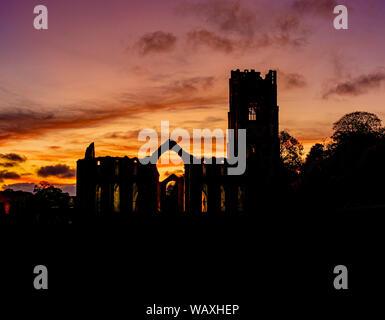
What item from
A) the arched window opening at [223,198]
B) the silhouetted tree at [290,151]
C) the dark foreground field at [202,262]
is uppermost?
the silhouetted tree at [290,151]

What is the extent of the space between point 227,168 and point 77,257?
1083cm

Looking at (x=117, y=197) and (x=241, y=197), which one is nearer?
(x=241, y=197)

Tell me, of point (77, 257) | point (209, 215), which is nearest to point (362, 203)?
→ point (209, 215)

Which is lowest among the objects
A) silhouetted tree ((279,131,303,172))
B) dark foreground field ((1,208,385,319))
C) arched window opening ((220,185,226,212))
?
dark foreground field ((1,208,385,319))

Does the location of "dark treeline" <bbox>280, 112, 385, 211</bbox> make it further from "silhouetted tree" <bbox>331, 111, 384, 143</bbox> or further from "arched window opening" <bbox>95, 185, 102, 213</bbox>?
"silhouetted tree" <bbox>331, 111, 384, 143</bbox>

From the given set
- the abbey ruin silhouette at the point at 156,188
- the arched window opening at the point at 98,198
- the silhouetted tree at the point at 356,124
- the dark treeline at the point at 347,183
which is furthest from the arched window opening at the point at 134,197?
the silhouetted tree at the point at 356,124

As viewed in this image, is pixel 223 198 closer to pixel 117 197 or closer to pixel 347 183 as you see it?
pixel 117 197

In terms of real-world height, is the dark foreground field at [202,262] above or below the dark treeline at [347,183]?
below

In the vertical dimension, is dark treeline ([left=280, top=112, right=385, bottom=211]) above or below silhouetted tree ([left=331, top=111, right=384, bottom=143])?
below

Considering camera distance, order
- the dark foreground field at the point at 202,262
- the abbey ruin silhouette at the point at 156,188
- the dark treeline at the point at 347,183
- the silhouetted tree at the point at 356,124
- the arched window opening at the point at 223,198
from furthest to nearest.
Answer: the silhouetted tree at the point at 356,124, the arched window opening at the point at 223,198, the abbey ruin silhouette at the point at 156,188, the dark treeline at the point at 347,183, the dark foreground field at the point at 202,262

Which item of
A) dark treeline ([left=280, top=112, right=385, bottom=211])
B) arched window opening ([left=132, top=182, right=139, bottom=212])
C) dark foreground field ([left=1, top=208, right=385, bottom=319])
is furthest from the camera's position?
arched window opening ([left=132, top=182, right=139, bottom=212])

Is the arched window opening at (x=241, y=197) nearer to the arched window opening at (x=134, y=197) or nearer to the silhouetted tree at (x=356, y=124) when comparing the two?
the arched window opening at (x=134, y=197)

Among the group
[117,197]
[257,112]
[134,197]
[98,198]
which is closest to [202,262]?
[134,197]

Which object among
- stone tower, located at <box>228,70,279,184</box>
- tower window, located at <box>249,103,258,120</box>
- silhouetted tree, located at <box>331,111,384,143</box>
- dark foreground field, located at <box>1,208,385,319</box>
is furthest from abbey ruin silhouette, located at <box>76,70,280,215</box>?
silhouetted tree, located at <box>331,111,384,143</box>
